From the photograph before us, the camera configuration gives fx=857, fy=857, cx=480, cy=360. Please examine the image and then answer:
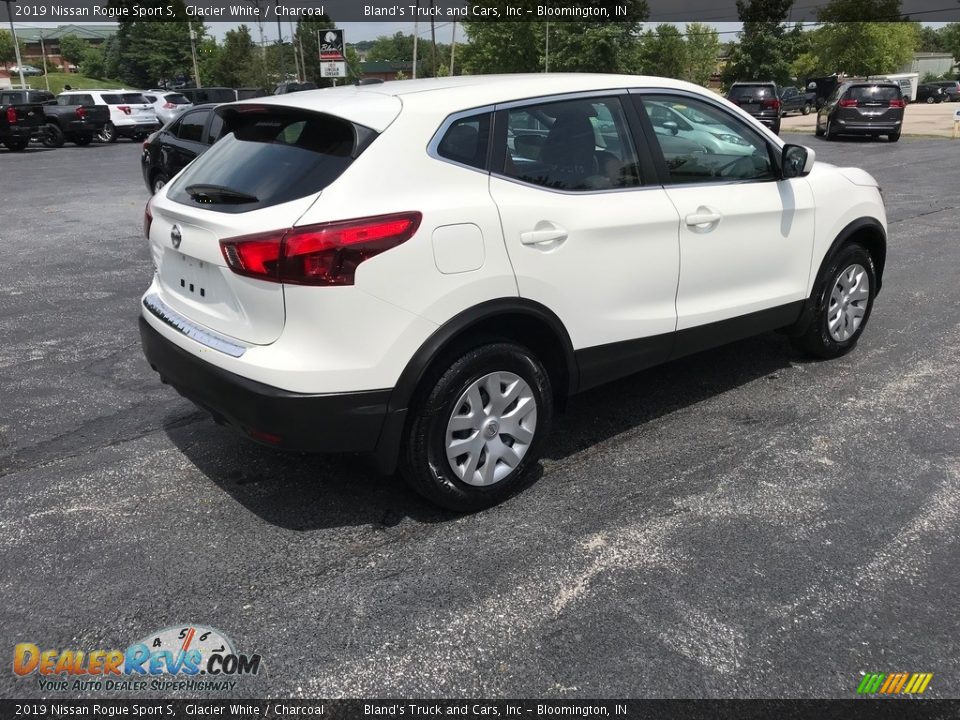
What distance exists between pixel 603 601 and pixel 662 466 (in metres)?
1.18

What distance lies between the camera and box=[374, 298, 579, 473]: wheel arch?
326 centimetres

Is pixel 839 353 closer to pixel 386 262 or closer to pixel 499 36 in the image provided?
pixel 386 262

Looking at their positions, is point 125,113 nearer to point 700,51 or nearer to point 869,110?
point 869,110

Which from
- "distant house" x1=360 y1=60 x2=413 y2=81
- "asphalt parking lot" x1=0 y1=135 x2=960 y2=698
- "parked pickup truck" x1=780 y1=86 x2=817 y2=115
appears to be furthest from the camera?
"distant house" x1=360 y1=60 x2=413 y2=81

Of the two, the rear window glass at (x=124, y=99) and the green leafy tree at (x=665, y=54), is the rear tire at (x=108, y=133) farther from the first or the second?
the green leafy tree at (x=665, y=54)

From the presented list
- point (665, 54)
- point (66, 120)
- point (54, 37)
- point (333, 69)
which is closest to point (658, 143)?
point (66, 120)

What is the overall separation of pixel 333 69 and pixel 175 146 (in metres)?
20.9

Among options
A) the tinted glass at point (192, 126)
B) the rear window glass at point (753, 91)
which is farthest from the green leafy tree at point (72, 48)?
the tinted glass at point (192, 126)

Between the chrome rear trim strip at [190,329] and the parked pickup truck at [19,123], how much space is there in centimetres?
2353

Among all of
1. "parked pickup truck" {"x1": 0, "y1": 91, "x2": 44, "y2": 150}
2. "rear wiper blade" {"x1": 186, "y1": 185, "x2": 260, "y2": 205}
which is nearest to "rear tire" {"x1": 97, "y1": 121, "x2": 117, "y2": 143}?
"parked pickup truck" {"x1": 0, "y1": 91, "x2": 44, "y2": 150}

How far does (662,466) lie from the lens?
4.05m

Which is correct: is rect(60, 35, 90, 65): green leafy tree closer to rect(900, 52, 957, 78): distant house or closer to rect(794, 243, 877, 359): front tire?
rect(900, 52, 957, 78): distant house

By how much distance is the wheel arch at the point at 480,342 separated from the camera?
3.26 metres

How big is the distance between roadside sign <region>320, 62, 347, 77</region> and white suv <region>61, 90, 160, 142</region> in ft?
19.6
